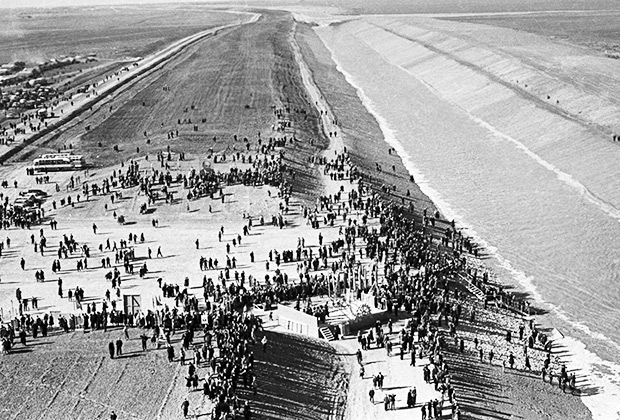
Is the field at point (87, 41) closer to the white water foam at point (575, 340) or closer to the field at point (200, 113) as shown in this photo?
the field at point (200, 113)

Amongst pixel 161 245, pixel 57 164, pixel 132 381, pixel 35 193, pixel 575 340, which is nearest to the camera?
pixel 132 381

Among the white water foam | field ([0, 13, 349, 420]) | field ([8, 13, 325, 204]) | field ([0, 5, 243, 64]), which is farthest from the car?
field ([0, 5, 243, 64])

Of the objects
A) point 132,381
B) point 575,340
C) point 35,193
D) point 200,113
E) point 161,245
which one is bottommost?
point 35,193

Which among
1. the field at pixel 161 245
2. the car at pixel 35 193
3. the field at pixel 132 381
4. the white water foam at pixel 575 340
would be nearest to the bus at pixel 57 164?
the field at pixel 161 245

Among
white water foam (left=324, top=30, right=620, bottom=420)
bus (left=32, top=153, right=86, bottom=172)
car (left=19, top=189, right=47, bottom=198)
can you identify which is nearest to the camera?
white water foam (left=324, top=30, right=620, bottom=420)

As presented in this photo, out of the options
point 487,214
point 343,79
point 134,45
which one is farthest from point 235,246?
point 134,45

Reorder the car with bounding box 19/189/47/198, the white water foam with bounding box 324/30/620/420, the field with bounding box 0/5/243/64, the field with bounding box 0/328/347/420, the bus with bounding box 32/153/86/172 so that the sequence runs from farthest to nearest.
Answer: the field with bounding box 0/5/243/64
the bus with bounding box 32/153/86/172
the car with bounding box 19/189/47/198
the white water foam with bounding box 324/30/620/420
the field with bounding box 0/328/347/420

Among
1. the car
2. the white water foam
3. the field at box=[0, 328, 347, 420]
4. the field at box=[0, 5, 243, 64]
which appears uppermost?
the field at box=[0, 328, 347, 420]

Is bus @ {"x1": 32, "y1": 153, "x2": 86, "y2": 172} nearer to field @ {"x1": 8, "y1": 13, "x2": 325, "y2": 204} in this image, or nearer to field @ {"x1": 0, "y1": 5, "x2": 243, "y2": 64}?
field @ {"x1": 8, "y1": 13, "x2": 325, "y2": 204}

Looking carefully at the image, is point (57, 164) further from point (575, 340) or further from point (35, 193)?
point (575, 340)

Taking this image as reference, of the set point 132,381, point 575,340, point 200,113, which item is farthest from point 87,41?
point 132,381

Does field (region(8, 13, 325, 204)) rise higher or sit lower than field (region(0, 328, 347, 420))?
lower
